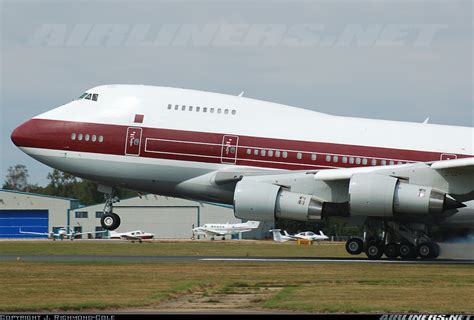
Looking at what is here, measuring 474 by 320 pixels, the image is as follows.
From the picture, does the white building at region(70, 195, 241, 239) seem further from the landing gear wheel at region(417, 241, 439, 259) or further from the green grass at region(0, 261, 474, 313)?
the green grass at region(0, 261, 474, 313)

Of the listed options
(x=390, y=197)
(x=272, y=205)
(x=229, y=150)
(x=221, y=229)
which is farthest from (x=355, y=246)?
(x=221, y=229)

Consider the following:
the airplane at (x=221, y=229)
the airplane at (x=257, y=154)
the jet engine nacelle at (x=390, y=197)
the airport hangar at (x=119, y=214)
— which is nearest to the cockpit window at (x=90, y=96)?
the airplane at (x=257, y=154)

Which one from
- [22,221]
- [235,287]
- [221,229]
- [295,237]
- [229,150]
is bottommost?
[235,287]

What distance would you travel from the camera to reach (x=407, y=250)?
38.2 m

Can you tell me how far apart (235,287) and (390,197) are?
429 inches

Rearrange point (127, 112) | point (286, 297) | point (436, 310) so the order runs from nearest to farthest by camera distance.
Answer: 1. point (436, 310)
2. point (286, 297)
3. point (127, 112)

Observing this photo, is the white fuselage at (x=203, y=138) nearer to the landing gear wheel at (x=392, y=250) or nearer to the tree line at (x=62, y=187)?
the landing gear wheel at (x=392, y=250)

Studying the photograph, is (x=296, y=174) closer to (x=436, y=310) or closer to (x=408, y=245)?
(x=408, y=245)

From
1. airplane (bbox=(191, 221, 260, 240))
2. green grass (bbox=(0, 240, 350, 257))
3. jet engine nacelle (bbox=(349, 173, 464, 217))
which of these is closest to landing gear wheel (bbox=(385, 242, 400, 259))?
jet engine nacelle (bbox=(349, 173, 464, 217))

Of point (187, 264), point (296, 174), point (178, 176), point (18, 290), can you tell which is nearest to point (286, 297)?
point (18, 290)

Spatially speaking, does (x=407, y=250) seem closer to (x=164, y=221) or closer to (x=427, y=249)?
(x=427, y=249)

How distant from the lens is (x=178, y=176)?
39.6 metres

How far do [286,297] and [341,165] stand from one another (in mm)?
15393

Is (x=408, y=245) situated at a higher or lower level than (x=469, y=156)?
lower
